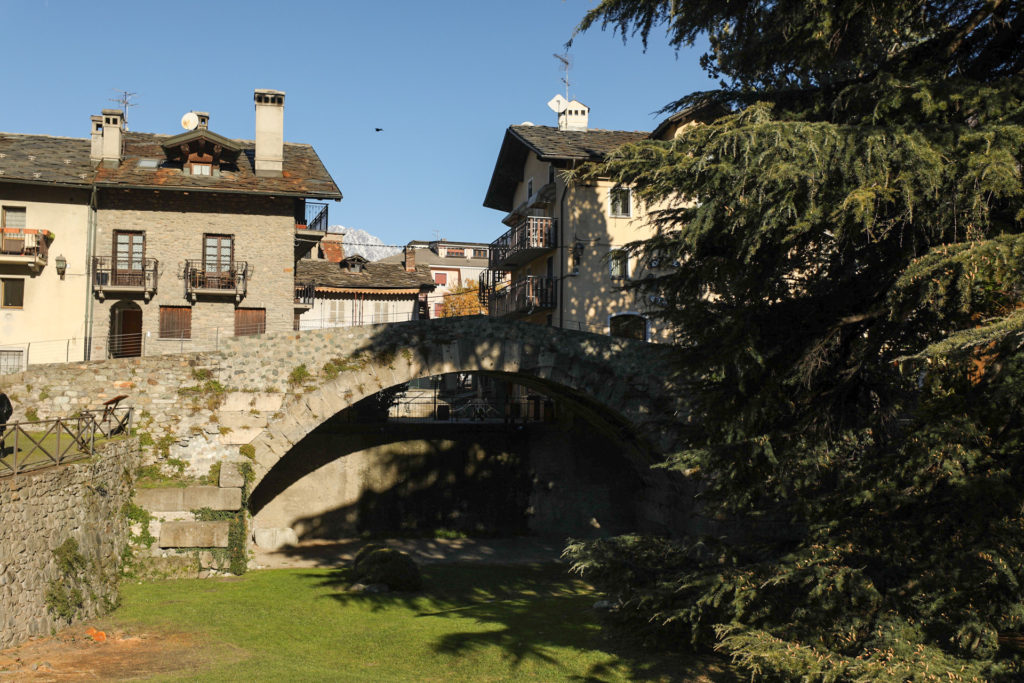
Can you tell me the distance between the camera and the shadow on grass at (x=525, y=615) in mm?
10570

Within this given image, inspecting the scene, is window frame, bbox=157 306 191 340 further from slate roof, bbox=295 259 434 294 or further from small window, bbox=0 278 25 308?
slate roof, bbox=295 259 434 294

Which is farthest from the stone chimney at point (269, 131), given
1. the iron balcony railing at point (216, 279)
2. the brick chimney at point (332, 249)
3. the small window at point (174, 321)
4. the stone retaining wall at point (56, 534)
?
the brick chimney at point (332, 249)

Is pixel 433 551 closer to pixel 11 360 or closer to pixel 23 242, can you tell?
pixel 11 360

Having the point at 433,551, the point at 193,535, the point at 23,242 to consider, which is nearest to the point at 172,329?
the point at 23,242

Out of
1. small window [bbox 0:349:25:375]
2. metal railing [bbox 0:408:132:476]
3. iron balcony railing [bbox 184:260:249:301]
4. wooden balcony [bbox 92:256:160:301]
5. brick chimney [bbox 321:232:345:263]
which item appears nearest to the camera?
metal railing [bbox 0:408:132:476]

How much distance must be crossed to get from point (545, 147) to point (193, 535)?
14.3 m

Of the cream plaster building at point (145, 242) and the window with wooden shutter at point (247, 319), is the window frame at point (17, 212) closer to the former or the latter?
the cream plaster building at point (145, 242)

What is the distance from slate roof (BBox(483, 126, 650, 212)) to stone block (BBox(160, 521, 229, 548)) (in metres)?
11.6

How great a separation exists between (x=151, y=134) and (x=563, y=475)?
17.3 meters

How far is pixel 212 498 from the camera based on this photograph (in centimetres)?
1661

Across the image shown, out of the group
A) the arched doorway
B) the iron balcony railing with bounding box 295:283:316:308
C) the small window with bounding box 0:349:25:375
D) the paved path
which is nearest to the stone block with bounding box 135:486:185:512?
the paved path

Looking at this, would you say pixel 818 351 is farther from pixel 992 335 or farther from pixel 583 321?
pixel 583 321

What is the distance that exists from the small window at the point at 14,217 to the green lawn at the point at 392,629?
1304cm

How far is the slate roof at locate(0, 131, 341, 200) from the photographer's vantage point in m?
23.5
